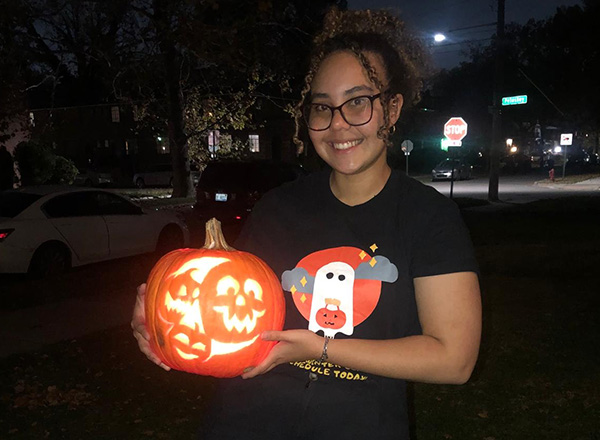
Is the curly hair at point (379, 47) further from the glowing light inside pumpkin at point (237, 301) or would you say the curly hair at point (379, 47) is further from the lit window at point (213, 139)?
the lit window at point (213, 139)

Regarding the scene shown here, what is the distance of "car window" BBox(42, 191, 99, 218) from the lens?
31.3ft

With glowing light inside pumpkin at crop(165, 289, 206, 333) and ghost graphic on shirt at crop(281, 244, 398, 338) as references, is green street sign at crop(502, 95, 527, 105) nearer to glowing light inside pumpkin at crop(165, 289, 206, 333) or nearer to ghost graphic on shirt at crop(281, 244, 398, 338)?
ghost graphic on shirt at crop(281, 244, 398, 338)

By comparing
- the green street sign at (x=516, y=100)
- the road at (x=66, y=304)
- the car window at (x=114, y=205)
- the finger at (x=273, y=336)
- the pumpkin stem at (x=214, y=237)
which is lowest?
the road at (x=66, y=304)

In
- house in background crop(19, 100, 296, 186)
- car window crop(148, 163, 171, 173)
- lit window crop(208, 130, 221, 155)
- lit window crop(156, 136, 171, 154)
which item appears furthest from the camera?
lit window crop(156, 136, 171, 154)

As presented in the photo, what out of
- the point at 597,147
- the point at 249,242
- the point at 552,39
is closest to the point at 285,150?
the point at 552,39

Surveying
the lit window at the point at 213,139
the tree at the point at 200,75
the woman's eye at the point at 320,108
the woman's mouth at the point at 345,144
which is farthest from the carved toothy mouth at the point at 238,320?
the lit window at the point at 213,139

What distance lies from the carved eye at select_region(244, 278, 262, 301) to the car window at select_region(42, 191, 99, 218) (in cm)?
837

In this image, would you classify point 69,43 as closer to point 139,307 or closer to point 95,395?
point 95,395

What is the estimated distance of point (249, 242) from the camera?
7.34 ft

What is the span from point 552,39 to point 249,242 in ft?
155

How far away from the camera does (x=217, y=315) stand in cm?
A: 204

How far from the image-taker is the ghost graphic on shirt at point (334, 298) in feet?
6.15

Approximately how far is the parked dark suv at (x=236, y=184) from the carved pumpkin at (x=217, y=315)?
13.0 metres

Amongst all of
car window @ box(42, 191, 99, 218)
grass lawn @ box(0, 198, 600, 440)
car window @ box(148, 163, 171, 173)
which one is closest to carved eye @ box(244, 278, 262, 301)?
grass lawn @ box(0, 198, 600, 440)
